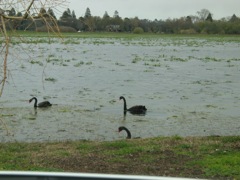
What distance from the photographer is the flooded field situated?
11875 millimetres

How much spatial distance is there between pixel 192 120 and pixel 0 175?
1206cm

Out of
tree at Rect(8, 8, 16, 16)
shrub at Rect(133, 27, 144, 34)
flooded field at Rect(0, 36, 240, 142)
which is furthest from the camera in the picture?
shrub at Rect(133, 27, 144, 34)

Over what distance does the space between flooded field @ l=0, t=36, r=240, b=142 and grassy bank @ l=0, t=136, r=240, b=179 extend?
0.95m

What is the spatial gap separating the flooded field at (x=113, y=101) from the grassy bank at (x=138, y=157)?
95 centimetres

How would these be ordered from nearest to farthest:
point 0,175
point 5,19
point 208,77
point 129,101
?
point 0,175
point 5,19
point 129,101
point 208,77

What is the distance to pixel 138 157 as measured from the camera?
7777 millimetres

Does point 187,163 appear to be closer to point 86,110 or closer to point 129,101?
point 86,110

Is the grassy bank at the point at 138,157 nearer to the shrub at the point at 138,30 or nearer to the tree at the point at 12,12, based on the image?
the tree at the point at 12,12

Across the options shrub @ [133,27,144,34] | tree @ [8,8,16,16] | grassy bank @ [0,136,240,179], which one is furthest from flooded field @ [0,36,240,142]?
shrub @ [133,27,144,34]

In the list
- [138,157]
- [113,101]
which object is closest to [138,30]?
[113,101]

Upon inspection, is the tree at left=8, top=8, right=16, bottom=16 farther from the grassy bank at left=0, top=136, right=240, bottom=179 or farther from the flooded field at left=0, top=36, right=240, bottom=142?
the grassy bank at left=0, top=136, right=240, bottom=179

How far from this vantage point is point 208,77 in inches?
1020

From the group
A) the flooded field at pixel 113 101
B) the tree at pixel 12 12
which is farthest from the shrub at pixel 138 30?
the tree at pixel 12 12

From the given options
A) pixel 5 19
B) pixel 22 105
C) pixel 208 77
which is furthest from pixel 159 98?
pixel 5 19
